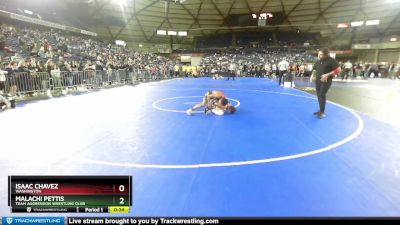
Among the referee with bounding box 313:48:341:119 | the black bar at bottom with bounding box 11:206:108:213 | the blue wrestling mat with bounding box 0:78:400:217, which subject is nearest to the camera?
the black bar at bottom with bounding box 11:206:108:213

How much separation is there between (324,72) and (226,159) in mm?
4969

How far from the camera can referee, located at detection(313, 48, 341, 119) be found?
762 cm

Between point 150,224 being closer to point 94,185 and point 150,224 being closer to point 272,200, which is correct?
point 94,185

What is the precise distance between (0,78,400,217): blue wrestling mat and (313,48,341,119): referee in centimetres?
70

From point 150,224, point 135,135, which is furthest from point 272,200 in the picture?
point 135,135

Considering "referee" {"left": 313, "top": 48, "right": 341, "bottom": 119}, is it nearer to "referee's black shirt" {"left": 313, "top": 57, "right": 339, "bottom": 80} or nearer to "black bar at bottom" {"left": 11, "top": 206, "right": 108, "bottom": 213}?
"referee's black shirt" {"left": 313, "top": 57, "right": 339, "bottom": 80}

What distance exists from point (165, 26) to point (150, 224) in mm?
50211

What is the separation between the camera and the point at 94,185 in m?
2.59

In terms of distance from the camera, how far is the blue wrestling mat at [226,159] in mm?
2979
